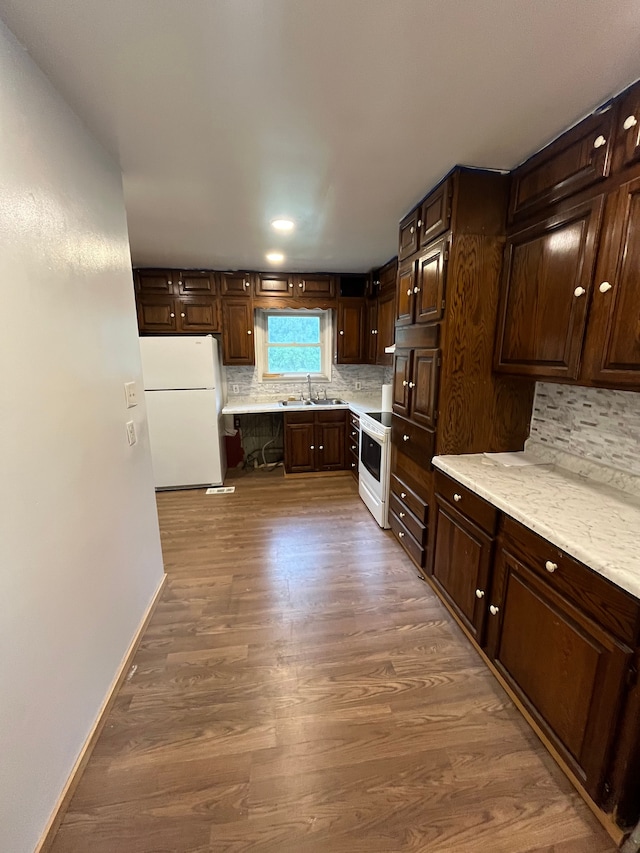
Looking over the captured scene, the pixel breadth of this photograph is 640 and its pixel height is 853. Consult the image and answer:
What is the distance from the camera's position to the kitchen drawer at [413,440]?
2027 millimetres

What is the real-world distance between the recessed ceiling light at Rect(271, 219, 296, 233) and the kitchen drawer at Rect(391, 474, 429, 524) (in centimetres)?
199

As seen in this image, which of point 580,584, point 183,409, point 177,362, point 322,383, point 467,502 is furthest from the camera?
point 322,383

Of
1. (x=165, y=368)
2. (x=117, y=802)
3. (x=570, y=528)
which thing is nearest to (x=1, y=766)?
(x=117, y=802)

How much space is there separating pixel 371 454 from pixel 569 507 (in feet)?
5.92

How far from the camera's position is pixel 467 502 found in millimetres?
1664

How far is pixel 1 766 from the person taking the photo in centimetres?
88

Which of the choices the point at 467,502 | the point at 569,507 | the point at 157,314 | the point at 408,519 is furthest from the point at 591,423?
the point at 157,314

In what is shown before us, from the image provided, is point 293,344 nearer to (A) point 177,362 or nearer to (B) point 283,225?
(A) point 177,362

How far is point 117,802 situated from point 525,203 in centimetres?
289

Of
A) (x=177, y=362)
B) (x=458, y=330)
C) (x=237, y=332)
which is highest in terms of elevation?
(x=237, y=332)

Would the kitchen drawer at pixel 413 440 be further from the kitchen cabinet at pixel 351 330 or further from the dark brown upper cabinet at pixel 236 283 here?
the dark brown upper cabinet at pixel 236 283

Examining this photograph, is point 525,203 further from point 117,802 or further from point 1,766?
point 117,802

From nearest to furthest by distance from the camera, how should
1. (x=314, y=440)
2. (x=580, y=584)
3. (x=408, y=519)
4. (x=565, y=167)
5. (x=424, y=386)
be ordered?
(x=580, y=584), (x=565, y=167), (x=424, y=386), (x=408, y=519), (x=314, y=440)

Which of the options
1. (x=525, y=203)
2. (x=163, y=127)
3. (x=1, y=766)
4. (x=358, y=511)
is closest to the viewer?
(x=1, y=766)
